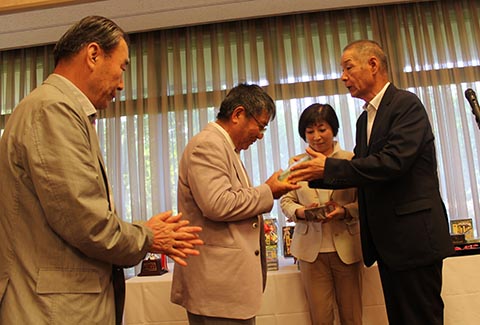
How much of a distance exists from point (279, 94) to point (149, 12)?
1328 millimetres

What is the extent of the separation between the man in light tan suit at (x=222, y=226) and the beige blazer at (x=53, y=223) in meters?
0.41

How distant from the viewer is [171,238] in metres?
1.18

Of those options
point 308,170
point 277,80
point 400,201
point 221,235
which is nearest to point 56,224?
point 221,235

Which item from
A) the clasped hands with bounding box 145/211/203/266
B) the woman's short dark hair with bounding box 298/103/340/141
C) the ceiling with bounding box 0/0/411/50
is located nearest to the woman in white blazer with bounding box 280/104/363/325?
the woman's short dark hair with bounding box 298/103/340/141

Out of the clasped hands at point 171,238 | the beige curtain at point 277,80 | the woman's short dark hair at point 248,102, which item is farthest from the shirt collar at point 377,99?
the beige curtain at point 277,80

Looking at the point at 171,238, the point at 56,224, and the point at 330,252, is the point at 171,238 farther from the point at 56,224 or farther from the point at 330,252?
the point at 330,252

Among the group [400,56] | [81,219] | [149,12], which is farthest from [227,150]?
[400,56]

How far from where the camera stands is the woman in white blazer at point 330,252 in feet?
6.26

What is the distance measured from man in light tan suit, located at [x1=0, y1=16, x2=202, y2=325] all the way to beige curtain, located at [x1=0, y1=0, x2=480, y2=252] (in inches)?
104

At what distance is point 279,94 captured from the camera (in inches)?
150

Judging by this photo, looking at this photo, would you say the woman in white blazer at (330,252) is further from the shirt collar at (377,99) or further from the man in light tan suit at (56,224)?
the man in light tan suit at (56,224)

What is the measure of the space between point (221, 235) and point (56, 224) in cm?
61

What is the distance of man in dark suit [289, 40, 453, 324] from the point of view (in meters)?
1.52

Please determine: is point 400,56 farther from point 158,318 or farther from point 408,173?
point 158,318
